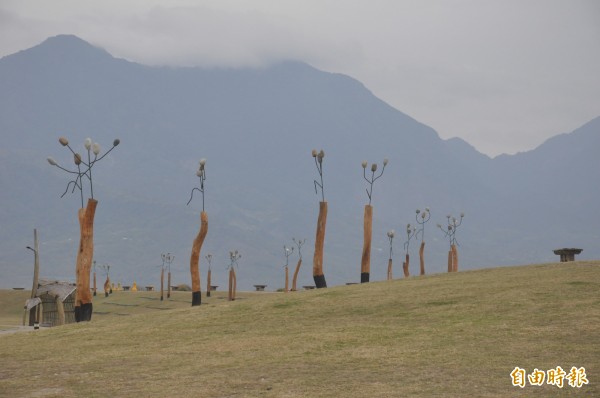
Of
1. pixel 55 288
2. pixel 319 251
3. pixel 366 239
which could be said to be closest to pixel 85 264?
pixel 55 288

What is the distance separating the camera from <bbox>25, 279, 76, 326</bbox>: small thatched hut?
50812mm

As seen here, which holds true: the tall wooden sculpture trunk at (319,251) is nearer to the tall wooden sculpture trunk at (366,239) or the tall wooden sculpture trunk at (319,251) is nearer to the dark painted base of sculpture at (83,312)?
the tall wooden sculpture trunk at (366,239)

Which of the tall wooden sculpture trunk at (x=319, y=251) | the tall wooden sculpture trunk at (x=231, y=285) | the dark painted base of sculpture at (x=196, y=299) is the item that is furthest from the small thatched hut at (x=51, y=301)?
the tall wooden sculpture trunk at (x=231, y=285)

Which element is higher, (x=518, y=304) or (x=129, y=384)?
(x=518, y=304)

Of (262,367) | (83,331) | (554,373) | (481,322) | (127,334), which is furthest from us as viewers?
(83,331)

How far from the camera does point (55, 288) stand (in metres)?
55.2

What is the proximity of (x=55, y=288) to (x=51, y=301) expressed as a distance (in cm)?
521

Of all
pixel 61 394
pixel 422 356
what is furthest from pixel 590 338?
pixel 61 394

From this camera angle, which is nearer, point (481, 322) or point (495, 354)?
point (495, 354)

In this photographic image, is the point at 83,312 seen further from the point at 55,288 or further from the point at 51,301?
the point at 51,301

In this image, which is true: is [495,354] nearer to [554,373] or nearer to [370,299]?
[554,373]

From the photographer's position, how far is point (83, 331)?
34.3m

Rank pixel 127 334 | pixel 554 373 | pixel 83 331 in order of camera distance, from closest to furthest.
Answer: pixel 554 373
pixel 127 334
pixel 83 331

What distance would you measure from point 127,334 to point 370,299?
9688 mm
